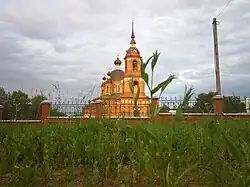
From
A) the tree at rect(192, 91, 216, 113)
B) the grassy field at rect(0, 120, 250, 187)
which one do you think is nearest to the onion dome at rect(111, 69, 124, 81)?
the tree at rect(192, 91, 216, 113)

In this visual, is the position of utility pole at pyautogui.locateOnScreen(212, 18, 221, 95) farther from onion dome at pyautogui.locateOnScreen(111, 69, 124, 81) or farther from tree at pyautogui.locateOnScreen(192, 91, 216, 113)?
onion dome at pyautogui.locateOnScreen(111, 69, 124, 81)

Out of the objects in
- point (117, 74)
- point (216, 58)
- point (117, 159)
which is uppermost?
point (117, 74)

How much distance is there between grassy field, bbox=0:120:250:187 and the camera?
6.46 ft

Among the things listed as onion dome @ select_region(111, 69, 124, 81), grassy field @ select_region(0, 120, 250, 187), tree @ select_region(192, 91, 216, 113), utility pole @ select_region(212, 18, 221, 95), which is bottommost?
grassy field @ select_region(0, 120, 250, 187)

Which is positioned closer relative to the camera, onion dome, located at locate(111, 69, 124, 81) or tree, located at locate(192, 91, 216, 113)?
tree, located at locate(192, 91, 216, 113)

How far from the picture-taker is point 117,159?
286 cm

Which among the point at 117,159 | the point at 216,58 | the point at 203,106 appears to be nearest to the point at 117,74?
the point at 216,58

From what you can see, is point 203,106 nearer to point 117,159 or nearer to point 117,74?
point 117,159

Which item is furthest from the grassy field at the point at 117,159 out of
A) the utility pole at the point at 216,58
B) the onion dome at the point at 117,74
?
the onion dome at the point at 117,74

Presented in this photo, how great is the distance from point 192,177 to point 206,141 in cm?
63

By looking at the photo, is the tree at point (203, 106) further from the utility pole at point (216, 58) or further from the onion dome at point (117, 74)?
the onion dome at point (117, 74)

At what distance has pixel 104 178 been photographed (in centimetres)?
258

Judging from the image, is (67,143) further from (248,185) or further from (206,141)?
(248,185)

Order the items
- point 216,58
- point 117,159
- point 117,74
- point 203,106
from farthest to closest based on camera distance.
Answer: point 117,74 → point 216,58 → point 203,106 → point 117,159
